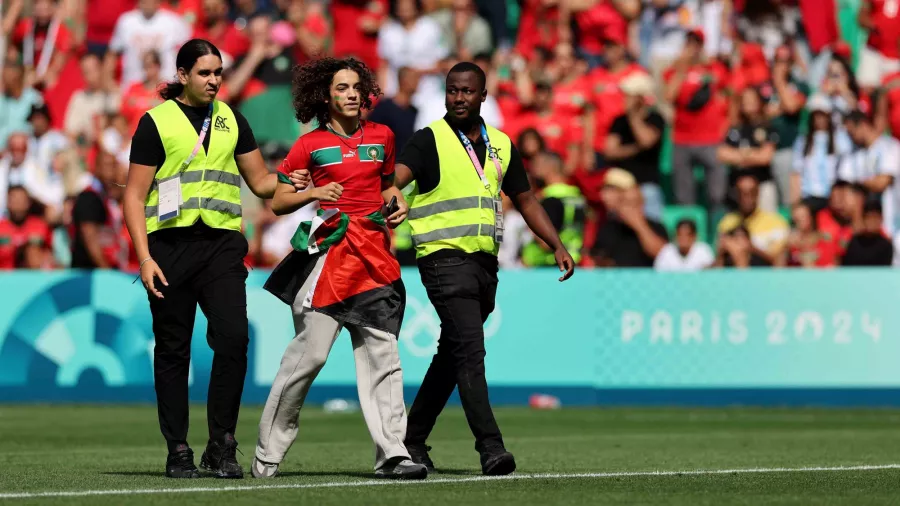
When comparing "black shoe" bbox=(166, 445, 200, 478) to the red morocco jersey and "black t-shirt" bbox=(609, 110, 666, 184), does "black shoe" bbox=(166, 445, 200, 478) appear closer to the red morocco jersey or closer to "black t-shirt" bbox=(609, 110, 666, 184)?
the red morocco jersey

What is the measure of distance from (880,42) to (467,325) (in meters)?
13.0

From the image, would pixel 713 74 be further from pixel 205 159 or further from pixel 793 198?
pixel 205 159

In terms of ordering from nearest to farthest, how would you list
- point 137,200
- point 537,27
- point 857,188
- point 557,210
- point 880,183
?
point 137,200 → point 557,210 → point 857,188 → point 880,183 → point 537,27

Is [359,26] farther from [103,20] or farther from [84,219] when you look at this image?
[84,219]

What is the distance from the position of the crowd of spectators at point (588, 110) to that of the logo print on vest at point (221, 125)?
8.85m

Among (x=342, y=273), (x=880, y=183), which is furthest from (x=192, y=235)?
(x=880, y=183)

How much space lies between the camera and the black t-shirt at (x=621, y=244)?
57.9ft

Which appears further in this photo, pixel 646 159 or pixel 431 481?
pixel 646 159

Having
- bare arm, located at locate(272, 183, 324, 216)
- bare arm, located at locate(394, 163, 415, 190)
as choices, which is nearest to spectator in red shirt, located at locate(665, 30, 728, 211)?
bare arm, located at locate(394, 163, 415, 190)

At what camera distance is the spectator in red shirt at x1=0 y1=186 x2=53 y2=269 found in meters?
19.3

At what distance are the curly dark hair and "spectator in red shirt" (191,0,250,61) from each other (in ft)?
41.0

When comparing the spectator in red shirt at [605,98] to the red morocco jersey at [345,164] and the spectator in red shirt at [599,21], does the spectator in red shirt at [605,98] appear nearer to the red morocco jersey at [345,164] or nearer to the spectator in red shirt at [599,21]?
the spectator in red shirt at [599,21]

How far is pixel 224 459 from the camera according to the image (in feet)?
28.6

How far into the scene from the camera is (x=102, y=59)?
22.1m
